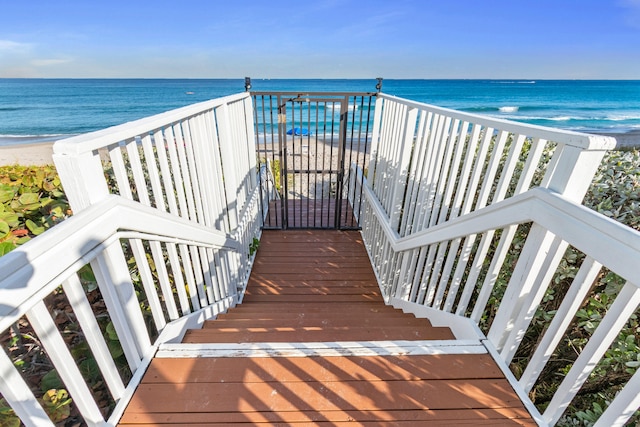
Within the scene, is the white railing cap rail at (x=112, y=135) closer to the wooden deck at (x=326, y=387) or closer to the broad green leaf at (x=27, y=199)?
the wooden deck at (x=326, y=387)

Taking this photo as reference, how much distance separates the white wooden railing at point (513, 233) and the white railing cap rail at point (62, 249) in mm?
1394

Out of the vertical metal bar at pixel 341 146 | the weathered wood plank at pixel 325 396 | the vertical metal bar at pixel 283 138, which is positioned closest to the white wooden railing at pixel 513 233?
the weathered wood plank at pixel 325 396

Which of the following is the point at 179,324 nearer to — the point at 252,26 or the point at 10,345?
the point at 10,345

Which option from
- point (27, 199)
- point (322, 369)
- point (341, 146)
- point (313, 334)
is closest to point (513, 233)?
point (322, 369)

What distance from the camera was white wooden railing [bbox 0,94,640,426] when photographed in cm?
77

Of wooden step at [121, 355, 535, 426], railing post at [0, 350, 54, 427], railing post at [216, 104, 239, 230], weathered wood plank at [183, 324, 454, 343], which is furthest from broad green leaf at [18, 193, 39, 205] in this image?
railing post at [0, 350, 54, 427]

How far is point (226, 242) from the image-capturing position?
2.26m

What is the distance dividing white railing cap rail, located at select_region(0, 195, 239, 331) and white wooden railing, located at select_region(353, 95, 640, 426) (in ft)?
4.57

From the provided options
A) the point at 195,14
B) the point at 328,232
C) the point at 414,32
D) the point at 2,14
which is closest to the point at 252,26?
the point at 195,14

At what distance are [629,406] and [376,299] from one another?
7.63 feet

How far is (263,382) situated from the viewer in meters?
1.24

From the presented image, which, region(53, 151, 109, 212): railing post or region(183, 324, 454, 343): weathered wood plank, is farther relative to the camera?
region(183, 324, 454, 343): weathered wood plank

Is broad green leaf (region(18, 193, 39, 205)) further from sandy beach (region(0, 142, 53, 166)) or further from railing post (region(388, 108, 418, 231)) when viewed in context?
sandy beach (region(0, 142, 53, 166))

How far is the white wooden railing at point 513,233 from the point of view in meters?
0.84
